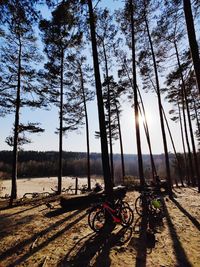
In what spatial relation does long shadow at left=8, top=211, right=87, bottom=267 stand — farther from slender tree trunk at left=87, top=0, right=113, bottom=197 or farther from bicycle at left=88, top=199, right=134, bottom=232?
slender tree trunk at left=87, top=0, right=113, bottom=197

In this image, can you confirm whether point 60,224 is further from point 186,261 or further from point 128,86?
point 128,86

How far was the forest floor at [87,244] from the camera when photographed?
4.82m

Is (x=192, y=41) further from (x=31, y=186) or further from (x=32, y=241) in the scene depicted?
(x=31, y=186)


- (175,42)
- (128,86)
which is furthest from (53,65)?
(175,42)

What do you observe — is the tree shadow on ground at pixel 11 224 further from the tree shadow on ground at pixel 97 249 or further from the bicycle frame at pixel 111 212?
the bicycle frame at pixel 111 212

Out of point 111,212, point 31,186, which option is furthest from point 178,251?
point 31,186

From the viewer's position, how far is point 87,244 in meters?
5.85

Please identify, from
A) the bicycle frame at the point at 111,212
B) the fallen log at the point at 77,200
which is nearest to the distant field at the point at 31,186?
the fallen log at the point at 77,200

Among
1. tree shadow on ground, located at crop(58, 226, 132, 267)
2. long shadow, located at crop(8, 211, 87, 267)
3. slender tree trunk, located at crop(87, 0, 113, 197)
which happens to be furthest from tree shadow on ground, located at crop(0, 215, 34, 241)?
slender tree trunk, located at crop(87, 0, 113, 197)

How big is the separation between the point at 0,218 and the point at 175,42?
47.6ft

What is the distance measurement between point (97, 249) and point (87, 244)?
1.64 feet

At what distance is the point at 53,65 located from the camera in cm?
1705

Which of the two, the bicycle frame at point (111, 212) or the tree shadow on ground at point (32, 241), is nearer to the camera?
the tree shadow on ground at point (32, 241)

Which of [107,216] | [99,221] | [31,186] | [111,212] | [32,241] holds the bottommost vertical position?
[31,186]
